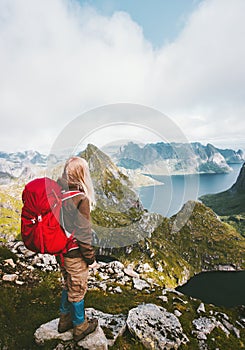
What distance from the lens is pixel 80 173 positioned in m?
5.51

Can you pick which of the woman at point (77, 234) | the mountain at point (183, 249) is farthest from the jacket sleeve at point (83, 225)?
the mountain at point (183, 249)

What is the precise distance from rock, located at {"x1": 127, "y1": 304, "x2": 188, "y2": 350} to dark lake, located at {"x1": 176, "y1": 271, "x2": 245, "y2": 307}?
304 feet

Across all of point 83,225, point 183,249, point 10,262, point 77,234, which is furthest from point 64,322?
point 183,249

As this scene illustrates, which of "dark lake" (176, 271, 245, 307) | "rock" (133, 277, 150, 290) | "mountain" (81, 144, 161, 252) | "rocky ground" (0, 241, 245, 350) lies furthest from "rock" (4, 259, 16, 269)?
"dark lake" (176, 271, 245, 307)

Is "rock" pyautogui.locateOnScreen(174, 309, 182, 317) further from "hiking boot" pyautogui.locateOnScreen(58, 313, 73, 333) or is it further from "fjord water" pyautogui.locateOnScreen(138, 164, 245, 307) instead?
"hiking boot" pyautogui.locateOnScreen(58, 313, 73, 333)

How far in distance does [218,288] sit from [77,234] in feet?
401

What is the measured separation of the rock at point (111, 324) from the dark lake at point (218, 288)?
310ft

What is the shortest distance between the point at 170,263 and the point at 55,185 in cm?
13662

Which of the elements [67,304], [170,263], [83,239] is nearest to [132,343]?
[67,304]

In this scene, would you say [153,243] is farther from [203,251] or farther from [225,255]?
[225,255]

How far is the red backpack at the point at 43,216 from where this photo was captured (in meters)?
5.02

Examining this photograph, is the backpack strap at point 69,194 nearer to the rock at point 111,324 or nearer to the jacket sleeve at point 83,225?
the jacket sleeve at point 83,225

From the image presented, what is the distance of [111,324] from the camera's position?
24.9ft

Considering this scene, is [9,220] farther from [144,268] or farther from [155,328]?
[155,328]
